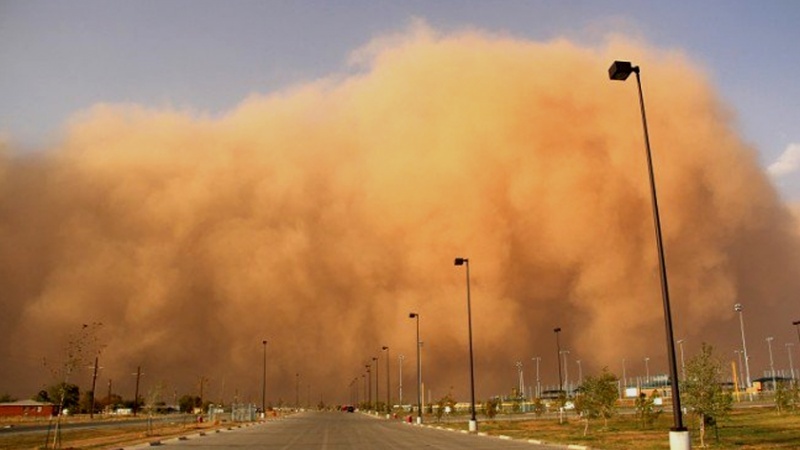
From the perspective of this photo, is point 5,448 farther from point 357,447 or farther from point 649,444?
point 649,444

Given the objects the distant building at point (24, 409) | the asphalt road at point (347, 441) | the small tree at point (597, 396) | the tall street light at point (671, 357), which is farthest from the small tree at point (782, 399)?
the distant building at point (24, 409)

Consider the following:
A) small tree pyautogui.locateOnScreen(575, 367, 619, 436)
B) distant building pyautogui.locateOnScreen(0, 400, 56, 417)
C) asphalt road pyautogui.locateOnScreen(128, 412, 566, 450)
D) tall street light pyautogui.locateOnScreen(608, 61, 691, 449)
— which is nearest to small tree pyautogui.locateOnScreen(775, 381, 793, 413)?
small tree pyautogui.locateOnScreen(575, 367, 619, 436)

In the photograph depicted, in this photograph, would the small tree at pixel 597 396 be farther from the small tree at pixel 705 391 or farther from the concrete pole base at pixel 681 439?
the concrete pole base at pixel 681 439

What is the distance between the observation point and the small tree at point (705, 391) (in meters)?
25.5

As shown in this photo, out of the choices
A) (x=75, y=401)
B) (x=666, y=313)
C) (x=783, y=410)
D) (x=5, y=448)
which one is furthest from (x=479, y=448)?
(x=75, y=401)

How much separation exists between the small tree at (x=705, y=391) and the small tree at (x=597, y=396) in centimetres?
1206

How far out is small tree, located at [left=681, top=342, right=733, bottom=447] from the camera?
25469 mm

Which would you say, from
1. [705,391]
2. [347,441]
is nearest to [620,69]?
[705,391]

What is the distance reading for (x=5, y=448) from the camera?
31.1 metres

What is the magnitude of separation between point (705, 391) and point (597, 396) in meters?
12.9

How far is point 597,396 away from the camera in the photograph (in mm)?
38438

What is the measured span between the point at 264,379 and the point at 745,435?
75.3m

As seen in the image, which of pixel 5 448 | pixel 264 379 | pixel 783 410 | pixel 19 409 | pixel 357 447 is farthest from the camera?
pixel 19 409

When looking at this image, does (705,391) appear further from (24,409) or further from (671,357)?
(24,409)
